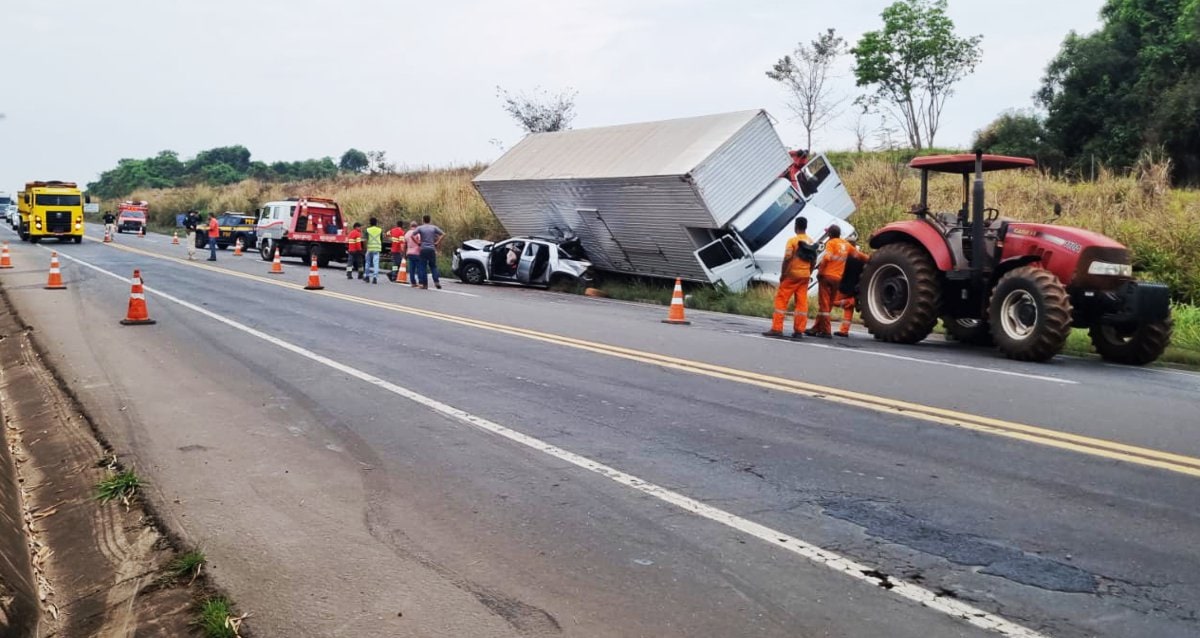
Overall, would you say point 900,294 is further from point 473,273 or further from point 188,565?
point 473,273

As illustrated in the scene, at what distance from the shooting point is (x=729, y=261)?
21.2 meters

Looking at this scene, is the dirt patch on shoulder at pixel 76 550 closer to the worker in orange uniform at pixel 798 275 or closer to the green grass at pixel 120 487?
the green grass at pixel 120 487

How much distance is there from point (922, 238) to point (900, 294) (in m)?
0.80

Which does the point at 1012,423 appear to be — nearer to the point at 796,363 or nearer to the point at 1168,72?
the point at 796,363

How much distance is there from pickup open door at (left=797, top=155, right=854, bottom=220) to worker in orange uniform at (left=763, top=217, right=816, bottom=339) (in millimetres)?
8595

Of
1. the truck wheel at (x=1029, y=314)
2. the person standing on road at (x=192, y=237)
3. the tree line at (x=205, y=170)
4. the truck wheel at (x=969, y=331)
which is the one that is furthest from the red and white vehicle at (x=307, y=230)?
the tree line at (x=205, y=170)

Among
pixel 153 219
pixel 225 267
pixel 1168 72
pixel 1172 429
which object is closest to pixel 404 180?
pixel 225 267

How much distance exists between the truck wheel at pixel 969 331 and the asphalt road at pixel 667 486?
1.29m

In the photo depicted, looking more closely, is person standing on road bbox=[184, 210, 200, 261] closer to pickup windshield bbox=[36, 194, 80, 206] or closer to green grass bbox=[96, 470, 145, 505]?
pickup windshield bbox=[36, 194, 80, 206]

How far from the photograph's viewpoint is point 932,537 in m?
4.87

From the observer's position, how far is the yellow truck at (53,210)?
4269 centimetres

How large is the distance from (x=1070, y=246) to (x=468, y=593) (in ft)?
31.8

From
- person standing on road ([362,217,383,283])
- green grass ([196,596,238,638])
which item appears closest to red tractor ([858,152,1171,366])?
green grass ([196,596,238,638])

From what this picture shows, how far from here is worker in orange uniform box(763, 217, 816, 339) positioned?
13250 mm
